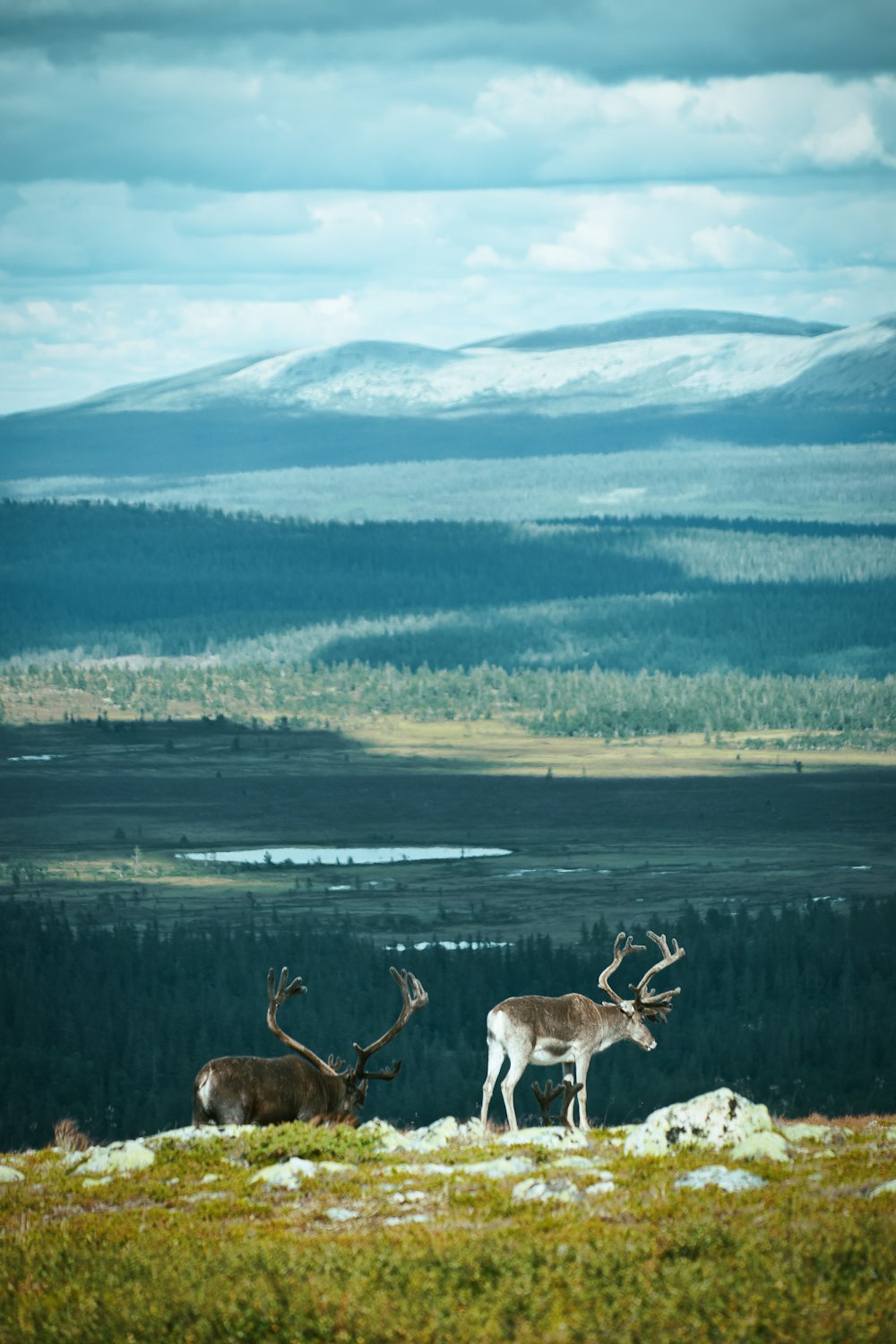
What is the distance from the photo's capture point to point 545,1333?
1983cm

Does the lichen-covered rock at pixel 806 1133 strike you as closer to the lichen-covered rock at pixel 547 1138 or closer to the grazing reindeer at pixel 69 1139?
the lichen-covered rock at pixel 547 1138

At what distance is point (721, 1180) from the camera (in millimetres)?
25344

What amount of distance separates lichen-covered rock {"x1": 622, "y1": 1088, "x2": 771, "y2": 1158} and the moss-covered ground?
48.9 inches

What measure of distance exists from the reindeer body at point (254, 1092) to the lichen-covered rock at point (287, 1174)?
339 cm

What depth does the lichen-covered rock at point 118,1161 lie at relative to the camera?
93.9ft

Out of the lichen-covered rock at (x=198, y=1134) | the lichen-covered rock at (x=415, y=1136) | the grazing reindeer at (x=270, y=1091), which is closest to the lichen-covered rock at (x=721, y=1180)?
the lichen-covered rock at (x=415, y=1136)

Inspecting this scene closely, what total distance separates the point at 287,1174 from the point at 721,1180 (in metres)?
6.46

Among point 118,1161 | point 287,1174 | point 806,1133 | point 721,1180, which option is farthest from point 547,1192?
point 118,1161

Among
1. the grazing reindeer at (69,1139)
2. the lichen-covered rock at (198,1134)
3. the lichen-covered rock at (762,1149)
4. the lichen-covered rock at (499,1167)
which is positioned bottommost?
the grazing reindeer at (69,1139)

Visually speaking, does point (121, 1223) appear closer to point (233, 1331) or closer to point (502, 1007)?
point (233, 1331)

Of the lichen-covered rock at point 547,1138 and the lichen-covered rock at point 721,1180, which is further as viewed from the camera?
the lichen-covered rock at point 547,1138

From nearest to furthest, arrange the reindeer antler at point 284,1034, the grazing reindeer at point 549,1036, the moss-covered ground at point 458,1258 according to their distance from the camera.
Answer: the moss-covered ground at point 458,1258 < the reindeer antler at point 284,1034 < the grazing reindeer at point 549,1036

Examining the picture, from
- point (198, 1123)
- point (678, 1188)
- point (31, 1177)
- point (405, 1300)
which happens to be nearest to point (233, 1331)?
point (405, 1300)

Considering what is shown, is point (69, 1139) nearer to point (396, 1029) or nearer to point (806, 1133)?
point (396, 1029)
